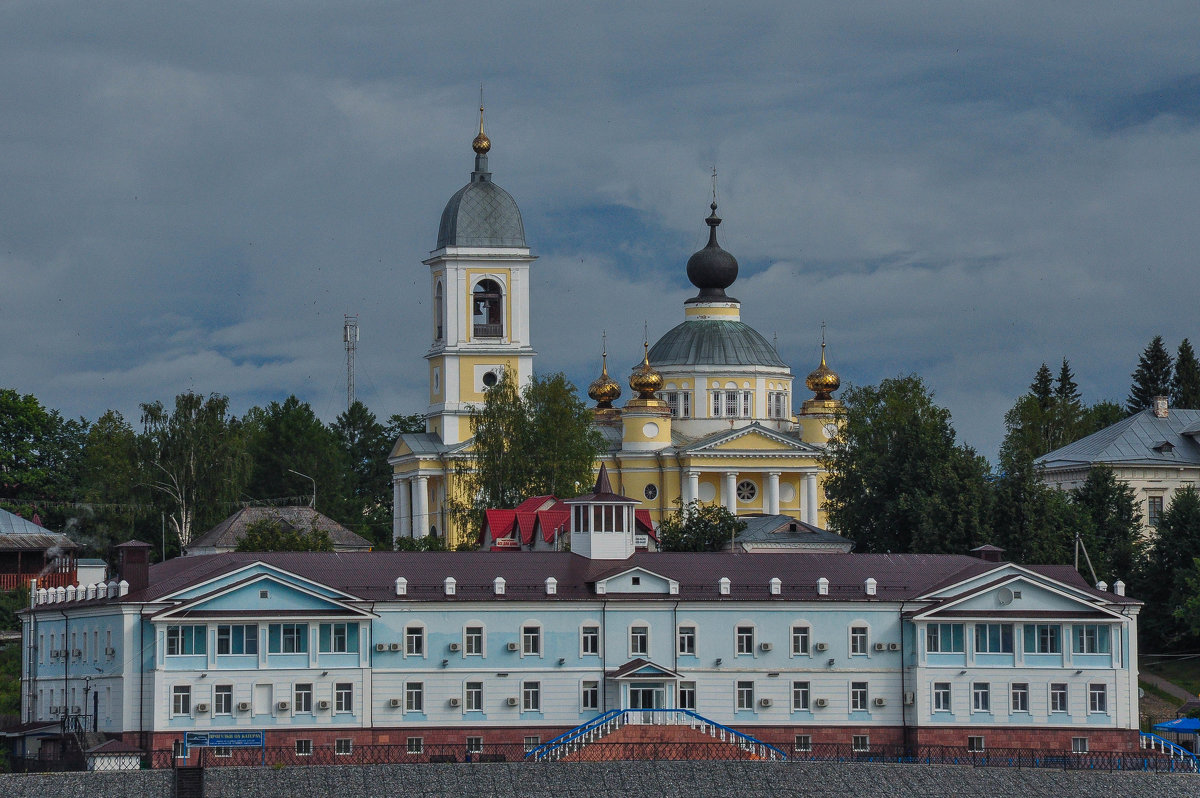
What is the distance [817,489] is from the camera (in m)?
116

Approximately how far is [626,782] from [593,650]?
9259 millimetres

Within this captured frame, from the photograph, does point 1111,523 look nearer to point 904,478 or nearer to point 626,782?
point 904,478

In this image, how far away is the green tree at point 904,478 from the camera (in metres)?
83.2

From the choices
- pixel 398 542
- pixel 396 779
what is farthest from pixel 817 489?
pixel 396 779

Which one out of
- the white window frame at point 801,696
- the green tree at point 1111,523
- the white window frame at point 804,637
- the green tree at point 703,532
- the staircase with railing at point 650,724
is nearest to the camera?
the staircase with railing at point 650,724

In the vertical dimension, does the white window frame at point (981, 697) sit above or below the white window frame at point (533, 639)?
below

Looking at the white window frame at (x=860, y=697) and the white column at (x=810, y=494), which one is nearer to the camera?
the white window frame at (x=860, y=697)

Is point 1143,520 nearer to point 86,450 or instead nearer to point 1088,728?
point 1088,728

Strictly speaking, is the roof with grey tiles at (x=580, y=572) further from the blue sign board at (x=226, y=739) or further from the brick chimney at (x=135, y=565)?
the blue sign board at (x=226, y=739)

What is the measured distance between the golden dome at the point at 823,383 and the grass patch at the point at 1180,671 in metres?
42.5

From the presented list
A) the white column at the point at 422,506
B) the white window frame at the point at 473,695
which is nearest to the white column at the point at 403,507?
the white column at the point at 422,506

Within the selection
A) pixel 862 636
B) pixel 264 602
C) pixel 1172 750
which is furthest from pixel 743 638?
pixel 264 602

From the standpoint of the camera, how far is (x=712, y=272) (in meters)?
126

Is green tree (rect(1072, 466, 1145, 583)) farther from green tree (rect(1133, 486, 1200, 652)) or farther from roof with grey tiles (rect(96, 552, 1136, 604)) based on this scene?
roof with grey tiles (rect(96, 552, 1136, 604))
